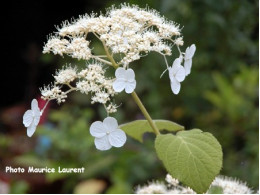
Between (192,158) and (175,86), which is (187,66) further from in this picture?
(192,158)

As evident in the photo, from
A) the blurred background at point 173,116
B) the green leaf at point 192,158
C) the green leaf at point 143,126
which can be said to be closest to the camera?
the green leaf at point 192,158

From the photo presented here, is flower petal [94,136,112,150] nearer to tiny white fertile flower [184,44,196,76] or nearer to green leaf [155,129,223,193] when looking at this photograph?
green leaf [155,129,223,193]

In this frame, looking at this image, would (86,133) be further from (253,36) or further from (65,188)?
(253,36)

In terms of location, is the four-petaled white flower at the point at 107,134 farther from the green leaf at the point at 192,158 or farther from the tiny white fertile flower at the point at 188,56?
the tiny white fertile flower at the point at 188,56

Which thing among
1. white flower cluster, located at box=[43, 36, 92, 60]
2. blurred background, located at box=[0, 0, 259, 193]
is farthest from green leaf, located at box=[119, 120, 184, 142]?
blurred background, located at box=[0, 0, 259, 193]

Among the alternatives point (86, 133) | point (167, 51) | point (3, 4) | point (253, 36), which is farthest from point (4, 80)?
point (167, 51)

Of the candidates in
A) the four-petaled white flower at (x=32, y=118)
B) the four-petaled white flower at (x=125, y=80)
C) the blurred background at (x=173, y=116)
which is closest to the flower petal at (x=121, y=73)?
the four-petaled white flower at (x=125, y=80)

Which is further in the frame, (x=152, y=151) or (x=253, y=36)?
(x=253, y=36)
